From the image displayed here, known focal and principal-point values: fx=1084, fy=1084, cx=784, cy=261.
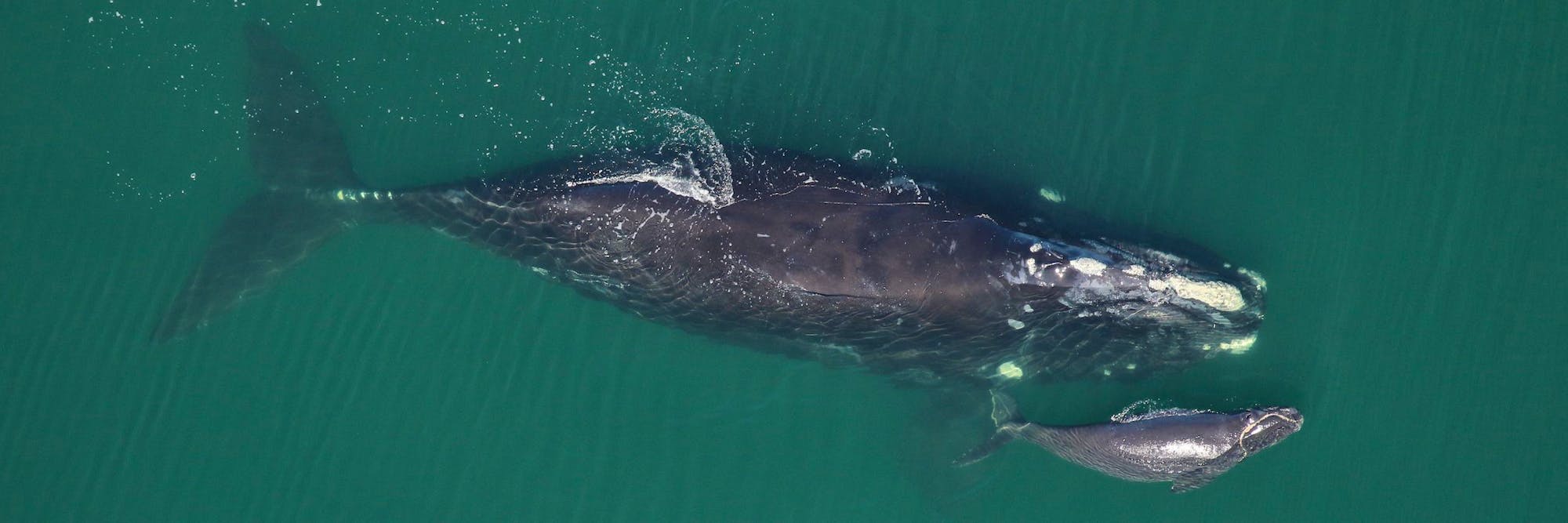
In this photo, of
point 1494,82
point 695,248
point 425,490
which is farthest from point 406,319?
point 1494,82

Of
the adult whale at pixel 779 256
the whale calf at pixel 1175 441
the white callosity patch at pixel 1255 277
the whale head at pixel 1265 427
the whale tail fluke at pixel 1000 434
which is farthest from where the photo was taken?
the white callosity patch at pixel 1255 277

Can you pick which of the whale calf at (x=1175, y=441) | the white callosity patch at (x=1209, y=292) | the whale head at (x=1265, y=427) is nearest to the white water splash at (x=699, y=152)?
the whale calf at (x=1175, y=441)

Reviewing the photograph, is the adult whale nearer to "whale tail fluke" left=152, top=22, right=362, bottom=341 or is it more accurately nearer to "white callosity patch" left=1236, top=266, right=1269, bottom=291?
"whale tail fluke" left=152, top=22, right=362, bottom=341

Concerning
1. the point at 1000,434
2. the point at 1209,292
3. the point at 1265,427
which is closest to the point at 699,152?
the point at 1000,434

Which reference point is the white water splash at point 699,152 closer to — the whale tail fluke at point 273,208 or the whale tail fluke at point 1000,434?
the whale tail fluke at point 273,208

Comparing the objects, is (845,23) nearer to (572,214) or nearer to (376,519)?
(572,214)

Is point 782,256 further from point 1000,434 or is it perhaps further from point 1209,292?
point 1209,292
